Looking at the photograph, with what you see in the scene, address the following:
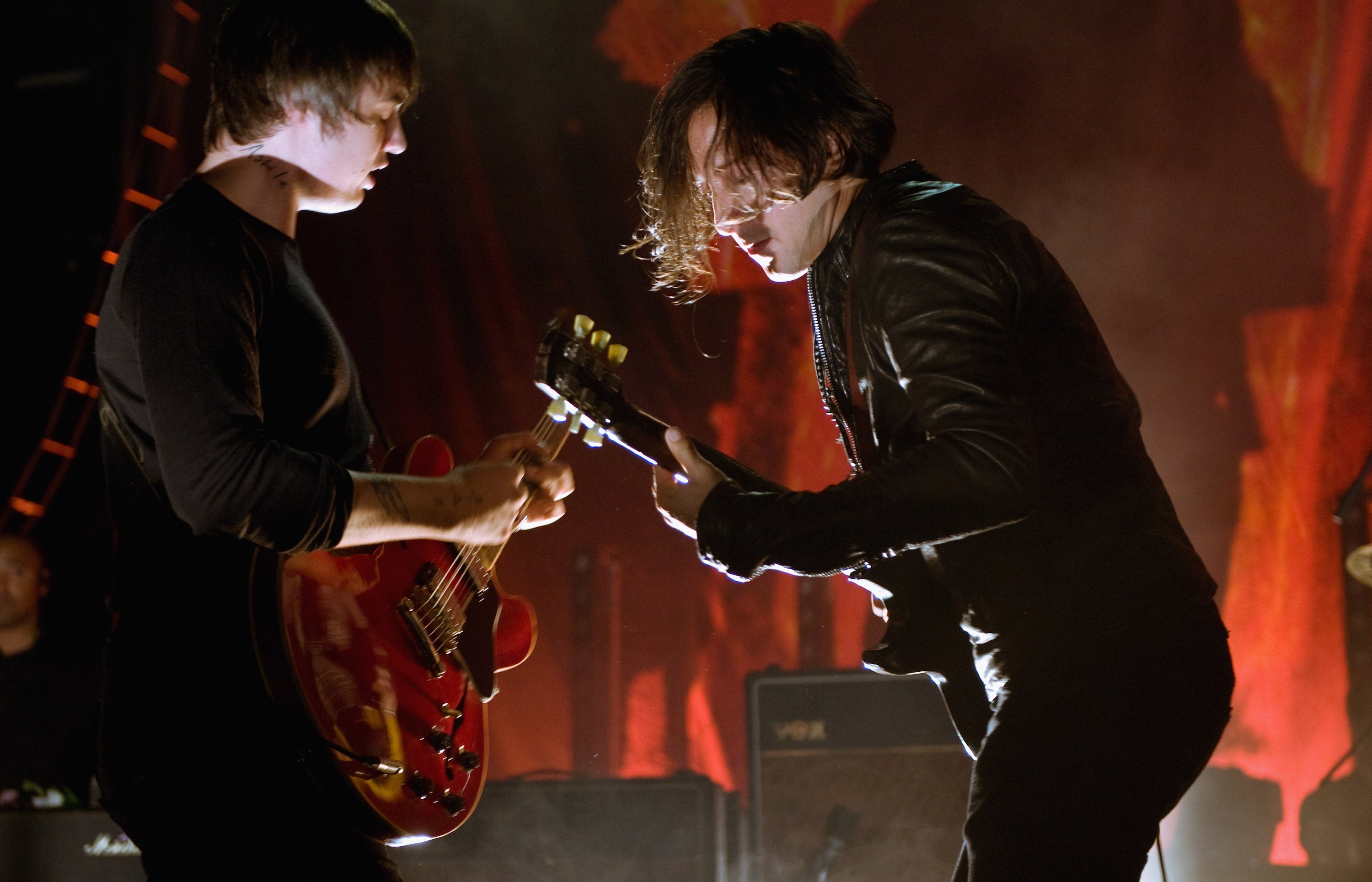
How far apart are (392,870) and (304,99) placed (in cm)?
122

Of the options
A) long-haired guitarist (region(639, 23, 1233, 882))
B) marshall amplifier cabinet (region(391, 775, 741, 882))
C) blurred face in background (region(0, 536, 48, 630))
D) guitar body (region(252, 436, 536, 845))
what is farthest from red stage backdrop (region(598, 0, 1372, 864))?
blurred face in background (region(0, 536, 48, 630))

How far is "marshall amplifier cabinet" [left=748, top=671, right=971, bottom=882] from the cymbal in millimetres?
1990

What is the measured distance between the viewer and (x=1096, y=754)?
123 centimetres

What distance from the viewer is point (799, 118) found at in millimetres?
1553

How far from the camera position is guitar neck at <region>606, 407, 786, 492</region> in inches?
73.9

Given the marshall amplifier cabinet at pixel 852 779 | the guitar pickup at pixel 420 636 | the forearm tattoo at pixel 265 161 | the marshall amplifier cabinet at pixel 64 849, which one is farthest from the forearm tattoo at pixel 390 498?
the marshall amplifier cabinet at pixel 64 849

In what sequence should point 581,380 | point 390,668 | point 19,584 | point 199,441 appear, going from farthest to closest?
point 19,584
point 581,380
point 390,668
point 199,441

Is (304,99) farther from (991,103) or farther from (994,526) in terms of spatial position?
(991,103)

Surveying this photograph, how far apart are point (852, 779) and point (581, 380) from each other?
1.84m

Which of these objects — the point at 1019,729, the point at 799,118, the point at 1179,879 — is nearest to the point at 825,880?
the point at 1179,879

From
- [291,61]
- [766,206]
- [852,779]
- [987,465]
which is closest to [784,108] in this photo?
[766,206]

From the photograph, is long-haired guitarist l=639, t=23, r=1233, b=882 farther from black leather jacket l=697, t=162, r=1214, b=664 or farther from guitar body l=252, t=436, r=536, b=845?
guitar body l=252, t=436, r=536, b=845

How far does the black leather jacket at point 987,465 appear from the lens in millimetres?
1263

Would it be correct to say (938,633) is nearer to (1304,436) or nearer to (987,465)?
(987,465)
